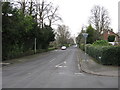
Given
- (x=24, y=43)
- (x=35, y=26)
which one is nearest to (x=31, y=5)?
(x=35, y=26)

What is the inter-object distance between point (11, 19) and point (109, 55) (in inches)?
559

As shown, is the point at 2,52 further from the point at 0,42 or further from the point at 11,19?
the point at 11,19

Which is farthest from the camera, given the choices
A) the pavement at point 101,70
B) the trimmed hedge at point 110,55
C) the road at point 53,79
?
the trimmed hedge at point 110,55

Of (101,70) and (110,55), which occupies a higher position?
(110,55)

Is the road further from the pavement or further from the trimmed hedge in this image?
the trimmed hedge

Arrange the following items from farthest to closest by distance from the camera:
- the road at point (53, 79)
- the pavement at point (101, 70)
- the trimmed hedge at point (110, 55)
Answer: the trimmed hedge at point (110, 55)
the pavement at point (101, 70)
the road at point (53, 79)

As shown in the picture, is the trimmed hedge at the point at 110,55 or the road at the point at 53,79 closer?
the road at the point at 53,79

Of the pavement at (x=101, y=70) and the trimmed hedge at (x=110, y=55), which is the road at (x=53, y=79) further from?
the trimmed hedge at (x=110, y=55)

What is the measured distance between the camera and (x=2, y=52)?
29172 millimetres

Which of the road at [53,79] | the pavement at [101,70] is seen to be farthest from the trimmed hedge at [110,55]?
the road at [53,79]

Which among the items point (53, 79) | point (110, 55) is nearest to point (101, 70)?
point (110, 55)

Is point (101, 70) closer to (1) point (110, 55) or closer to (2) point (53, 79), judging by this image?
(1) point (110, 55)

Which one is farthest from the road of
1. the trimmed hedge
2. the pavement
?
the trimmed hedge

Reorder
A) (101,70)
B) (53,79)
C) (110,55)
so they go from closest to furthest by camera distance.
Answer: (53,79), (101,70), (110,55)
